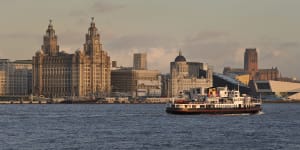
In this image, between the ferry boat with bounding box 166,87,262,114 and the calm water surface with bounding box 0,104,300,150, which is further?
the ferry boat with bounding box 166,87,262,114

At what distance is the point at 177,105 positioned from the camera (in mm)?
163875

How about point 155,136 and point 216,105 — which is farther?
point 216,105

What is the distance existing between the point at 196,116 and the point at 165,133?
50552mm

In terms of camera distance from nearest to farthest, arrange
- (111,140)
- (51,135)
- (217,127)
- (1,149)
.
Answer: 1. (1,149)
2. (111,140)
3. (51,135)
4. (217,127)

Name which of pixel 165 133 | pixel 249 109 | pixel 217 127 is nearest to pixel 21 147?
pixel 165 133

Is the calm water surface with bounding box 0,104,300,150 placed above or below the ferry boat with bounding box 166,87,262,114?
below

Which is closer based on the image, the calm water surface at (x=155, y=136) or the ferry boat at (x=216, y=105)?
the calm water surface at (x=155, y=136)

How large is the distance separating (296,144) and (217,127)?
1182 inches

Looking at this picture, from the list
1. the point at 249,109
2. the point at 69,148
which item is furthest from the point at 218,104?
the point at 69,148

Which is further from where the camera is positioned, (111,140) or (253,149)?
(111,140)

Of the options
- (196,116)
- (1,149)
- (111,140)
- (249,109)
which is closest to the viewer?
(1,149)

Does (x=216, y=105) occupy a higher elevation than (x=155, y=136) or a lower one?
higher

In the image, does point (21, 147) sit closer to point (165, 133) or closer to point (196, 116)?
point (165, 133)

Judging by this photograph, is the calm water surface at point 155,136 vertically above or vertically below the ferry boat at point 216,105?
below
